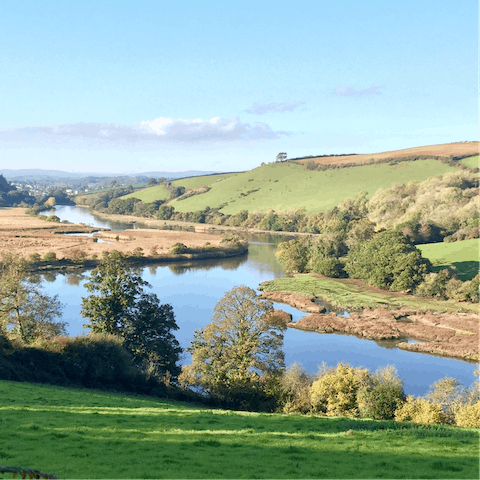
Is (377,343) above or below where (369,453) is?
below

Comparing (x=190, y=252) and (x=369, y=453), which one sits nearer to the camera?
(x=369, y=453)

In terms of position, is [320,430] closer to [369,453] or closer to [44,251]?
[369,453]

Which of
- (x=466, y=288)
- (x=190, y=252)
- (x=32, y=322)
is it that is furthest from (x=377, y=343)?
(x=190, y=252)

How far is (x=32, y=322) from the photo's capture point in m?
37.0

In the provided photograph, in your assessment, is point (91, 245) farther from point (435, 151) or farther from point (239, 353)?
point (435, 151)

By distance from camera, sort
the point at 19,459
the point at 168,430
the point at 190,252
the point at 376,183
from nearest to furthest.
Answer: the point at 19,459 < the point at 168,430 < the point at 190,252 < the point at 376,183

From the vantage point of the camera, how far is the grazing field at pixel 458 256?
78.2m

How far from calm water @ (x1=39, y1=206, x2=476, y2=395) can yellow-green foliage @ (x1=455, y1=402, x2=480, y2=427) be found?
42.5 feet

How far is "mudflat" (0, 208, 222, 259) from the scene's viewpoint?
323 feet

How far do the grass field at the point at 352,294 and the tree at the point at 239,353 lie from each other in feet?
115

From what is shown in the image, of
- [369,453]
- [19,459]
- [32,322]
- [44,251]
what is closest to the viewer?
[19,459]

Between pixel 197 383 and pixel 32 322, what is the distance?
1471cm

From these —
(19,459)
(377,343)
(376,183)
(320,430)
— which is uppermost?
(376,183)

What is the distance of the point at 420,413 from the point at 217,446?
47.1 ft
